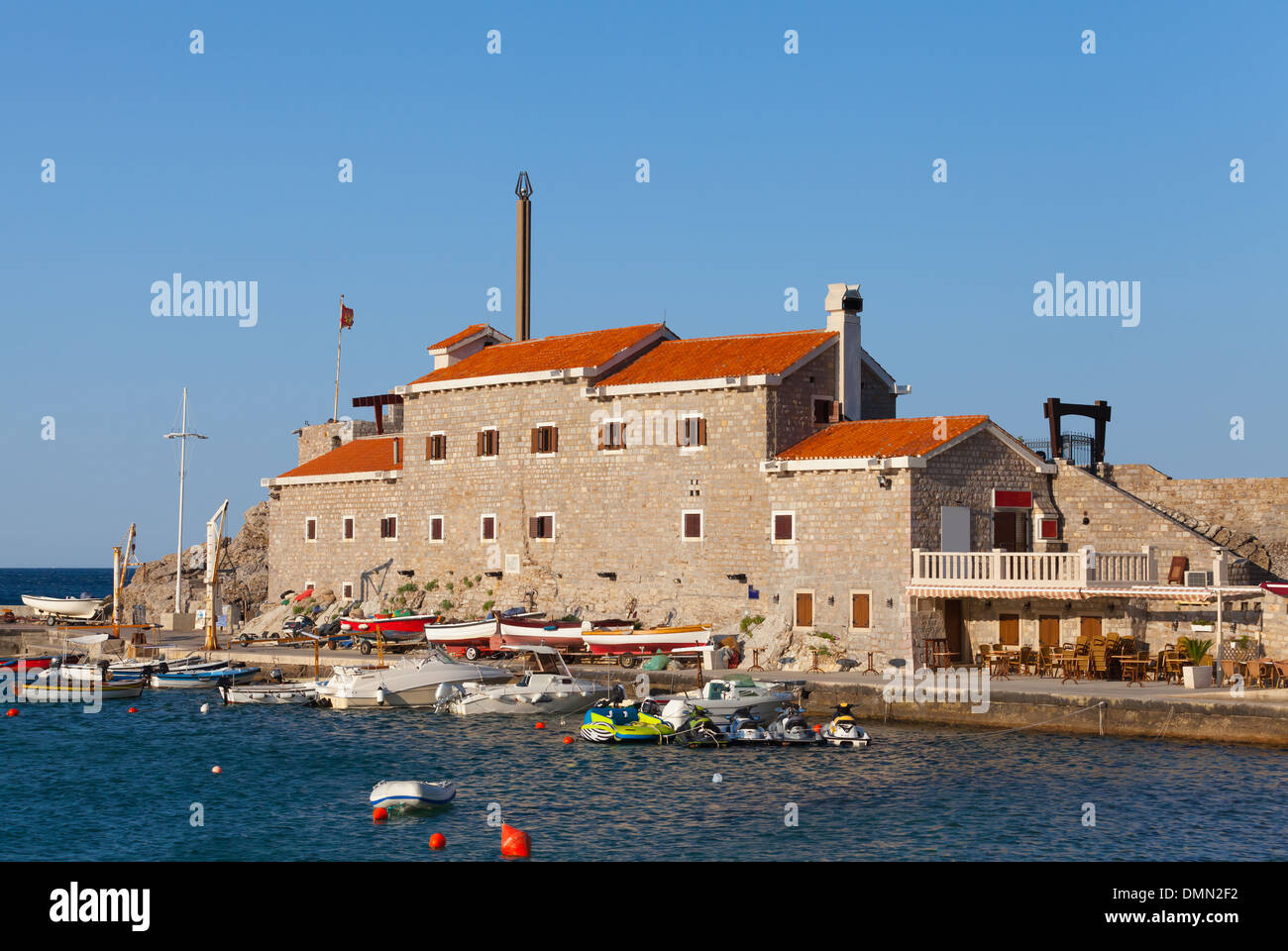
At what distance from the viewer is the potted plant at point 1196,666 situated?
3575 centimetres

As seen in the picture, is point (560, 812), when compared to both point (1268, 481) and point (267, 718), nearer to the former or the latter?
point (267, 718)

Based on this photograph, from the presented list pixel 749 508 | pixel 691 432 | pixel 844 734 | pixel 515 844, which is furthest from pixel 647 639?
pixel 515 844

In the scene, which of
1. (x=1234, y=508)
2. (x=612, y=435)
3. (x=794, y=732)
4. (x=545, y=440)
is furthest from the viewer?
(x=545, y=440)

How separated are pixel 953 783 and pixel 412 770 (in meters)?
12.6

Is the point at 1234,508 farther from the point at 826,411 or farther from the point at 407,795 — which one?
the point at 407,795

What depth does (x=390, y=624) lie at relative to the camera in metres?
52.8

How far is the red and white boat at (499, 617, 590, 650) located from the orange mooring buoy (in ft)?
72.7

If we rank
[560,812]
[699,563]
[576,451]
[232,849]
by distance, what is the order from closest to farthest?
[232,849] < [560,812] < [699,563] < [576,451]

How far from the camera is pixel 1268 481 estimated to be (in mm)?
43094

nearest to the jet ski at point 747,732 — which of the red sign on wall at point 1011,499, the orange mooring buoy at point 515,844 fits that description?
the orange mooring buoy at point 515,844

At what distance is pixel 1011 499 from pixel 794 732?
1361 centimetres

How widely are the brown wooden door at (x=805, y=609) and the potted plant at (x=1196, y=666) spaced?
11240mm
